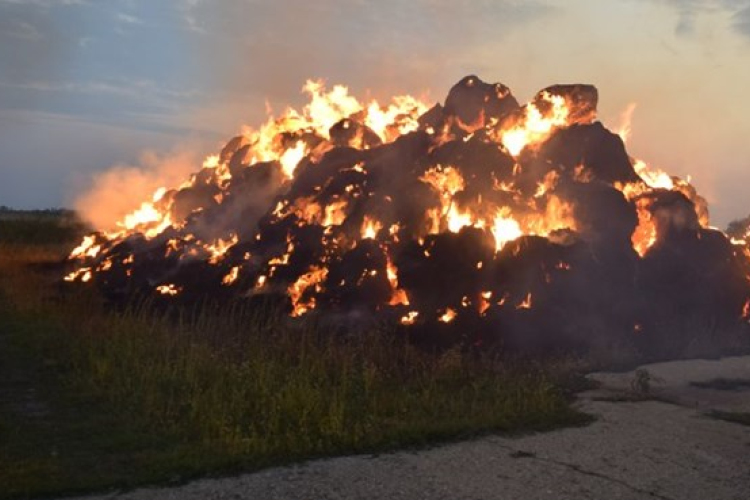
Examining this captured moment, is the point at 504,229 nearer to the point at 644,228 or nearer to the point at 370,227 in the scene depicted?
the point at 370,227

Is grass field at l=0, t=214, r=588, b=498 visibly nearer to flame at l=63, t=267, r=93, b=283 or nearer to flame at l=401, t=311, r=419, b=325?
flame at l=401, t=311, r=419, b=325

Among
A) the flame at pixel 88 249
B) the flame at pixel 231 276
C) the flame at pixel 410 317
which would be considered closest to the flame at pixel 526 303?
the flame at pixel 410 317

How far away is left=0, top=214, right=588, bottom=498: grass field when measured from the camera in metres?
8.12

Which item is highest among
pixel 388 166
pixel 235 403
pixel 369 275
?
pixel 388 166

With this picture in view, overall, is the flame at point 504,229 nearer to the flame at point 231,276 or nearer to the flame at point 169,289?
the flame at point 231,276

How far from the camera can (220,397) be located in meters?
9.96

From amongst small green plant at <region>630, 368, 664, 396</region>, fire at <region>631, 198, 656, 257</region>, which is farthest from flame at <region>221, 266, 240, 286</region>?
fire at <region>631, 198, 656, 257</region>

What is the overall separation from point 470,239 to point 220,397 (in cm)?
600

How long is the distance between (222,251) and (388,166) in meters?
3.87

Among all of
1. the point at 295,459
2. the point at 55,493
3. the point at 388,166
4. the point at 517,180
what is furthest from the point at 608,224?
the point at 55,493

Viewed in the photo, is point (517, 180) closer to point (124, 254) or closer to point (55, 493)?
point (124, 254)

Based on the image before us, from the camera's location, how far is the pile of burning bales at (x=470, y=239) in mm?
14383

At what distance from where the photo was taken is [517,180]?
52.7 ft

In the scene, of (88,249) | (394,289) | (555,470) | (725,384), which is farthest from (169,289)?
(555,470)
